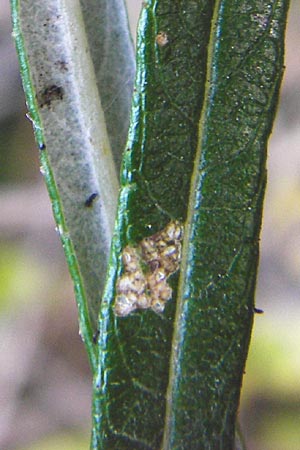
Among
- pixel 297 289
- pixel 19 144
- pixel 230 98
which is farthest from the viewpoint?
pixel 19 144

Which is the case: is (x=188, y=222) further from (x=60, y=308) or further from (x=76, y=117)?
(x=60, y=308)

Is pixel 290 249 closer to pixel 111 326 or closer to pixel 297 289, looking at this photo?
pixel 297 289

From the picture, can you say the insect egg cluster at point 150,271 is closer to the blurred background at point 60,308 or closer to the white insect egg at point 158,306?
the white insect egg at point 158,306

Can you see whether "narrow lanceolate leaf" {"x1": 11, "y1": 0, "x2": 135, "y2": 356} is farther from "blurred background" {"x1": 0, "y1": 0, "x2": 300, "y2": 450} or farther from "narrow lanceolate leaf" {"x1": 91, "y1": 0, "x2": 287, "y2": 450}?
"blurred background" {"x1": 0, "y1": 0, "x2": 300, "y2": 450}

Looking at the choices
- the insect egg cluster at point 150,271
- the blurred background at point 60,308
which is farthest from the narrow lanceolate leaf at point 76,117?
the blurred background at point 60,308

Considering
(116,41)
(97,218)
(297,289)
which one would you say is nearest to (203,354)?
(97,218)

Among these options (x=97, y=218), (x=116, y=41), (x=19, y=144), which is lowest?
(x=97, y=218)

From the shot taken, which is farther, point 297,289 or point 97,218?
point 297,289

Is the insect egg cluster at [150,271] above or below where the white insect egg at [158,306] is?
above
